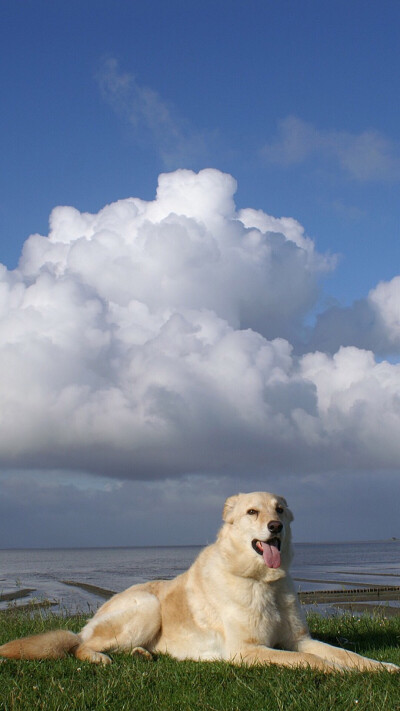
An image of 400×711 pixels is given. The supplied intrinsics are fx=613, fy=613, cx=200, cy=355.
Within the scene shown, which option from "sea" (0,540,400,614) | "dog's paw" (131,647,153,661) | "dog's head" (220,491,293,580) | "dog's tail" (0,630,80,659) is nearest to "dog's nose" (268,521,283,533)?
"dog's head" (220,491,293,580)

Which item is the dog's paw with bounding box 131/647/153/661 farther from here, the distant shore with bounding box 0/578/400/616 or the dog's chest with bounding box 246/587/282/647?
the distant shore with bounding box 0/578/400/616

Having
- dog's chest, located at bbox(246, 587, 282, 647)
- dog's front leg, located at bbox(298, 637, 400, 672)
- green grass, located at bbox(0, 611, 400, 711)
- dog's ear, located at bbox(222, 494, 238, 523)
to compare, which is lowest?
green grass, located at bbox(0, 611, 400, 711)

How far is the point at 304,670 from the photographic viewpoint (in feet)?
20.5

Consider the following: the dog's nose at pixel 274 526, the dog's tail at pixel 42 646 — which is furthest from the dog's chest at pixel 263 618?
the dog's tail at pixel 42 646

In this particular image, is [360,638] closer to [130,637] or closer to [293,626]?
[293,626]

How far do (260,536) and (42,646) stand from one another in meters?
2.84

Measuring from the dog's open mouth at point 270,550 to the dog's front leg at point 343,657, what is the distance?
965mm

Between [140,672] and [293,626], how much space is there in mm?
1932

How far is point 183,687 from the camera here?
597 centimetres

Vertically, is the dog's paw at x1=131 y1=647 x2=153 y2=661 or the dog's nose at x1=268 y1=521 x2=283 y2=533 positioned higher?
the dog's nose at x1=268 y1=521 x2=283 y2=533

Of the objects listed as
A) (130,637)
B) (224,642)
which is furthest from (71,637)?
(224,642)

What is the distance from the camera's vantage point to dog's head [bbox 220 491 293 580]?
7225 millimetres

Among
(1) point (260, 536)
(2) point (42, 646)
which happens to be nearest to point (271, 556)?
(1) point (260, 536)

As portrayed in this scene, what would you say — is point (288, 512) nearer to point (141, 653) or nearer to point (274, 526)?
point (274, 526)
